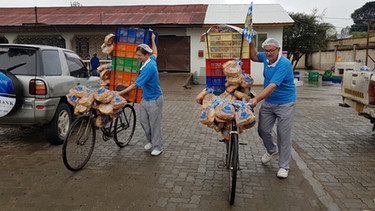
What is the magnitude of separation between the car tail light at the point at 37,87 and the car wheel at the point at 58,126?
1.80ft

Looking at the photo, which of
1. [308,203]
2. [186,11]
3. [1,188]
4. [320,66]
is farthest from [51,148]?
[320,66]

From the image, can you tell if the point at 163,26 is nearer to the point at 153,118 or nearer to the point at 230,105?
the point at 153,118

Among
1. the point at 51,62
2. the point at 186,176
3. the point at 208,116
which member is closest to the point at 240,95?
the point at 208,116

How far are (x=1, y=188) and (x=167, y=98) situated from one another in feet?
29.6

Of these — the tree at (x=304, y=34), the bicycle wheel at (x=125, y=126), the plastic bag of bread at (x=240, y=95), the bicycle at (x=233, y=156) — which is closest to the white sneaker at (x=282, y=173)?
the bicycle at (x=233, y=156)

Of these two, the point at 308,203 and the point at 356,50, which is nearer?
the point at 308,203

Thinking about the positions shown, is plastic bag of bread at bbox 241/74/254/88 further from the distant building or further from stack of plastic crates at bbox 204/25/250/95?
the distant building

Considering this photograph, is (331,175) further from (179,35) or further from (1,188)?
(179,35)

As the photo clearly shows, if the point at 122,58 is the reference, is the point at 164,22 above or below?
above

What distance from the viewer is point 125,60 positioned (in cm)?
595

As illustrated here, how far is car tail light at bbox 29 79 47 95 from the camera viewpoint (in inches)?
209

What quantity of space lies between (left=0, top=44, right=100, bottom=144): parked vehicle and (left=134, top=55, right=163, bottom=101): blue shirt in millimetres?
1651

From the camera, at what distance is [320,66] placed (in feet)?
115

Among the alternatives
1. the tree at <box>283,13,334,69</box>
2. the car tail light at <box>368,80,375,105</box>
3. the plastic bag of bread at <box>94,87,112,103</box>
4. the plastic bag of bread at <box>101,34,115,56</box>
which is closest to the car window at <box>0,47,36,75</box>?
the plastic bag of bread at <box>101,34,115,56</box>
